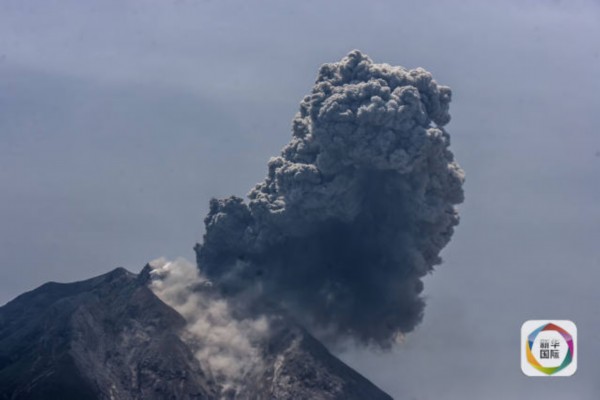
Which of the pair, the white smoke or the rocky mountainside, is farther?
the white smoke

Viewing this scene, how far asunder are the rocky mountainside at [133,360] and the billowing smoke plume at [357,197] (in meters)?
7.75

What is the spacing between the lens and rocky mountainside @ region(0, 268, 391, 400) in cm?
11400

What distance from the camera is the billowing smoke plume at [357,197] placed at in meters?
116

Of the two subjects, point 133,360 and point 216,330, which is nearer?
point 133,360

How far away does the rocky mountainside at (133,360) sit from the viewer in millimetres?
114000

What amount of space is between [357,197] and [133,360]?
31623mm

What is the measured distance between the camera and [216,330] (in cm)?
12875

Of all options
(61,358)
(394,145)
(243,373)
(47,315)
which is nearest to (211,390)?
(243,373)

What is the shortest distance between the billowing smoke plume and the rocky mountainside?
775 centimetres

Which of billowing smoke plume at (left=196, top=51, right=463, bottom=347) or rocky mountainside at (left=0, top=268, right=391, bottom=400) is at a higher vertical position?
billowing smoke plume at (left=196, top=51, right=463, bottom=347)

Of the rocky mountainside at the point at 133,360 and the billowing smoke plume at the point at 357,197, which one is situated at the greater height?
the billowing smoke plume at the point at 357,197

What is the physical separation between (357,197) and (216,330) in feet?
80.7

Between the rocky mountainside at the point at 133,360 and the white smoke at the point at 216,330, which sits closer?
the rocky mountainside at the point at 133,360

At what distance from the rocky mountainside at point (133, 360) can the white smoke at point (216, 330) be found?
1.55 metres
